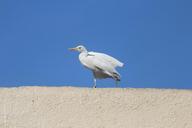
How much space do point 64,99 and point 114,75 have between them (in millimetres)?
2125

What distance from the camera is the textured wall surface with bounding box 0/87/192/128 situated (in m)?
21.5

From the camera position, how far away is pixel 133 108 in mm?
21922

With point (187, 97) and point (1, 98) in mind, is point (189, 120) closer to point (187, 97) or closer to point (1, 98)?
point (187, 97)

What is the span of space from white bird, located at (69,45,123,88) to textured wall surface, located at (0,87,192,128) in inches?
48.1

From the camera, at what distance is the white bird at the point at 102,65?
77.0 feet

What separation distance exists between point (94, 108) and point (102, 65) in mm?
1968

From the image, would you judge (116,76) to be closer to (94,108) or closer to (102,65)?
(102,65)

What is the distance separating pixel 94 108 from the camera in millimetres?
21844

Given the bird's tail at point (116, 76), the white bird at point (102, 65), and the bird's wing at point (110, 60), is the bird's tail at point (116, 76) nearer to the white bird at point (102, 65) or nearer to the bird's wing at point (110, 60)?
the white bird at point (102, 65)

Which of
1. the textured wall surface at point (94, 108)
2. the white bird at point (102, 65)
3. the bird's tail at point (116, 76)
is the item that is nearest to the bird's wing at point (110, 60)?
the white bird at point (102, 65)

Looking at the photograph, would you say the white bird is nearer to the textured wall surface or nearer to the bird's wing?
the bird's wing

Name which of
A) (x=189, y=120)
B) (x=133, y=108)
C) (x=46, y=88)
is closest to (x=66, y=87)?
(x=46, y=88)

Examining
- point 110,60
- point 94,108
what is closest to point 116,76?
point 110,60

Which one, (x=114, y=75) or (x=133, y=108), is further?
(x=114, y=75)
